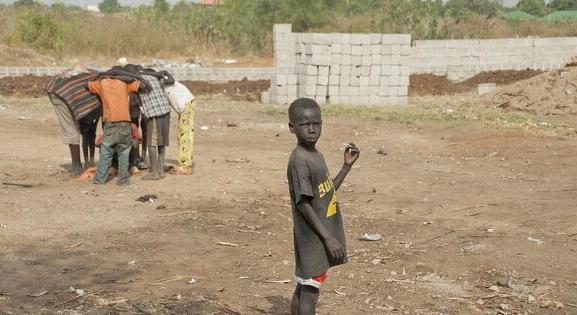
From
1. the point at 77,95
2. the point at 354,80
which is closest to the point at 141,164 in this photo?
the point at 77,95

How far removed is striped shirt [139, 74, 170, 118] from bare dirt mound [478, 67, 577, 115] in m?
9.97

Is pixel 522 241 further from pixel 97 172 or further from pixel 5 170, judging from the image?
pixel 5 170

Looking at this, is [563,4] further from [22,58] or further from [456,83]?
[22,58]

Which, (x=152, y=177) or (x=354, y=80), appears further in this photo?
(x=354, y=80)

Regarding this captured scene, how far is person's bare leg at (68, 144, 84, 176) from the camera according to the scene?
9.35 m

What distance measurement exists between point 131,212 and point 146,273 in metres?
2.07

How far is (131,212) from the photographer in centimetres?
776

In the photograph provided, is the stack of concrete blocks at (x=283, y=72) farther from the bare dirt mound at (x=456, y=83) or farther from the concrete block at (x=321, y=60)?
the bare dirt mound at (x=456, y=83)

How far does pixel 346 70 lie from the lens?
1856cm

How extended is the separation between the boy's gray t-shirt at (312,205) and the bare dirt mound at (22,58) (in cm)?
2190

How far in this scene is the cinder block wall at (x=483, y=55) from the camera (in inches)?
934

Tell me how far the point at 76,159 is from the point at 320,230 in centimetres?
599

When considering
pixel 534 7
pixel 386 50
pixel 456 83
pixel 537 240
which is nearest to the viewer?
pixel 537 240

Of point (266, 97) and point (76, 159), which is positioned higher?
point (76, 159)
